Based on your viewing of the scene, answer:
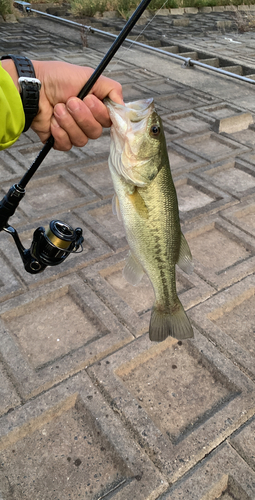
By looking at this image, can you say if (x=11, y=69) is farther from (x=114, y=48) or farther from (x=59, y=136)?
(x=114, y=48)

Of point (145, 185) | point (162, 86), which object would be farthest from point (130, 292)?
point (162, 86)

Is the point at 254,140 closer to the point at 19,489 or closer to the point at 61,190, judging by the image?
the point at 61,190

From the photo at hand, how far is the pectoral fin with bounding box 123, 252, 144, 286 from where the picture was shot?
2188 mm

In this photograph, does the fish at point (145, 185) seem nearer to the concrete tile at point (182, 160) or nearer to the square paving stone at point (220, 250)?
the square paving stone at point (220, 250)

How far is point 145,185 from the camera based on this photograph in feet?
6.36

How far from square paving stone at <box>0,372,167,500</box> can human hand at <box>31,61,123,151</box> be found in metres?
1.60

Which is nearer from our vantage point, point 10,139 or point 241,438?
point 10,139

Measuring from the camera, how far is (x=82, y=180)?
4.86m

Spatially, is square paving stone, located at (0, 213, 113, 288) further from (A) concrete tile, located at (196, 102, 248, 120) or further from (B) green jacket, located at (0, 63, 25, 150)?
(A) concrete tile, located at (196, 102, 248, 120)

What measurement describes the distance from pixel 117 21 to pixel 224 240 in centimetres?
1130

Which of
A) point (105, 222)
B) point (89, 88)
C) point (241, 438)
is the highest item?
point (89, 88)

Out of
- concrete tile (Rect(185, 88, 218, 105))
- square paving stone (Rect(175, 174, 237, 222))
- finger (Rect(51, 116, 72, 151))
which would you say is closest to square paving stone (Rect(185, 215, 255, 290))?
square paving stone (Rect(175, 174, 237, 222))

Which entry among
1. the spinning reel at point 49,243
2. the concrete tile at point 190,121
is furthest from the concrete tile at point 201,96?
the spinning reel at point 49,243

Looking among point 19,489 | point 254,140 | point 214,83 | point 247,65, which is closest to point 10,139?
point 19,489
